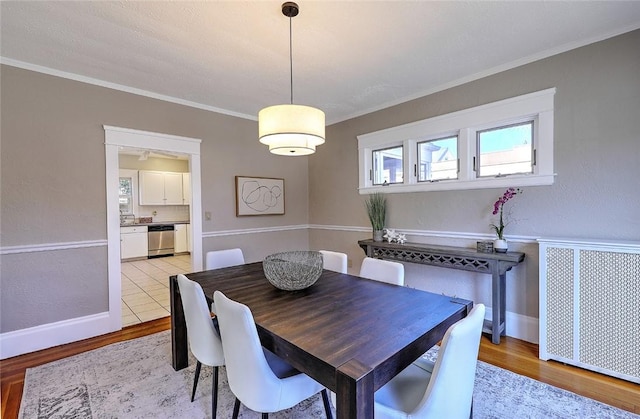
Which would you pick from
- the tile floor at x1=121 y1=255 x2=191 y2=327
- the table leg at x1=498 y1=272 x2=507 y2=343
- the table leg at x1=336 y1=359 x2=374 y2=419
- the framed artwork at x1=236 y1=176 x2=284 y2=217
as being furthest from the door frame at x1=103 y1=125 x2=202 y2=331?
the table leg at x1=498 y1=272 x2=507 y2=343

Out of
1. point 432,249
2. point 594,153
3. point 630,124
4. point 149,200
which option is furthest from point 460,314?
point 149,200

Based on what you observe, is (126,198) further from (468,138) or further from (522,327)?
(522,327)

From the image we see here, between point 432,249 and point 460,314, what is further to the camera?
point 432,249

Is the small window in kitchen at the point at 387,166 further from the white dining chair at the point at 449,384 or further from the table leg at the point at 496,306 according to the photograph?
the white dining chair at the point at 449,384

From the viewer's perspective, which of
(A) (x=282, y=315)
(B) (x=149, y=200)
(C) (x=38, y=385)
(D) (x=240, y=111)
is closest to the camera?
(A) (x=282, y=315)

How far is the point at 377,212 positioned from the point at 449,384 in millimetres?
2640

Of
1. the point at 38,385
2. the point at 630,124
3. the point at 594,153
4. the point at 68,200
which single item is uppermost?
the point at 630,124

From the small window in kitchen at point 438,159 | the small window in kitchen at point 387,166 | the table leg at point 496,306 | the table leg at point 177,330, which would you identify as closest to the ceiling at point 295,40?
the small window in kitchen at point 438,159

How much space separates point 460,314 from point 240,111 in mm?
3503

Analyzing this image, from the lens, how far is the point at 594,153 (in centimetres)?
227

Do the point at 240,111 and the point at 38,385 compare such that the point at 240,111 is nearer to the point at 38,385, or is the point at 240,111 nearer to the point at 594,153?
the point at 38,385

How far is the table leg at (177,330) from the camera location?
2139mm

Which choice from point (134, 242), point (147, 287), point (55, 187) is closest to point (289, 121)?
point (55, 187)

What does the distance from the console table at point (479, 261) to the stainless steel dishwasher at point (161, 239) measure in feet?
19.1
